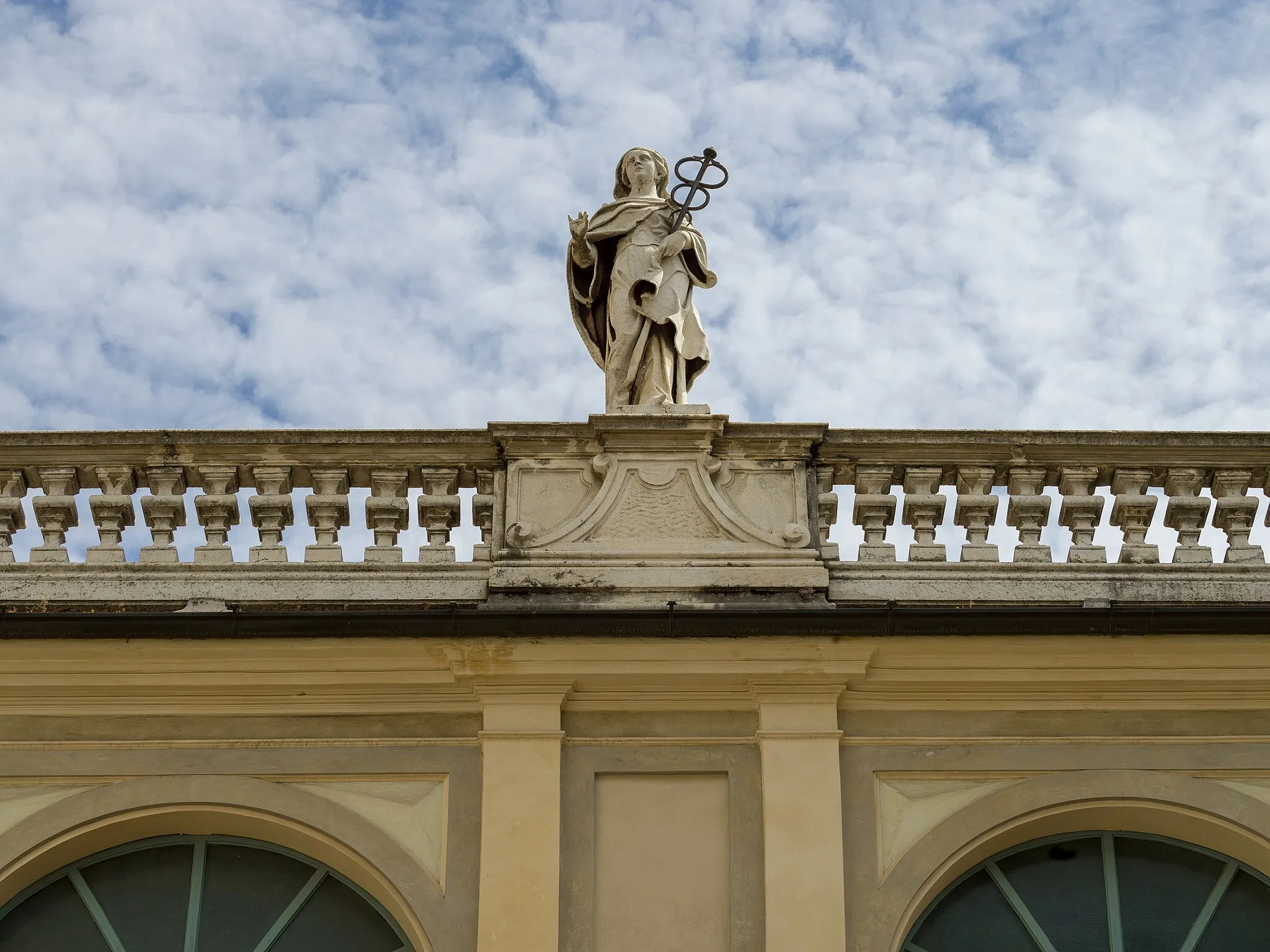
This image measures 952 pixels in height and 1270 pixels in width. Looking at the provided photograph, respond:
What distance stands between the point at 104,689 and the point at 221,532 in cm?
100

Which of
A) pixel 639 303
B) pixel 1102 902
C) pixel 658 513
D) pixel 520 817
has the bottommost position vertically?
pixel 1102 902

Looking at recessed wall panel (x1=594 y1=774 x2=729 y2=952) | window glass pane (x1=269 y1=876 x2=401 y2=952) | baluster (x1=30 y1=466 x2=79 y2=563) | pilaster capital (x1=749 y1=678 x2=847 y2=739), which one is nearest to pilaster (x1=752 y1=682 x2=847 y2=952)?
pilaster capital (x1=749 y1=678 x2=847 y2=739)

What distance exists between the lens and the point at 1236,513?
32.9 feet

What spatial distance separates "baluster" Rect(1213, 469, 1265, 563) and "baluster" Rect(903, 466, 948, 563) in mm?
1392

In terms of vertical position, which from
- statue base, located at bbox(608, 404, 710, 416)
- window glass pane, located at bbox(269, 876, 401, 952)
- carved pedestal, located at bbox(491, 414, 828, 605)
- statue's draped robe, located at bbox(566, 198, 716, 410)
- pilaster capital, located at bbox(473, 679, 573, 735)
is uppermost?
statue's draped robe, located at bbox(566, 198, 716, 410)

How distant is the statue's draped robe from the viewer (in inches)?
418

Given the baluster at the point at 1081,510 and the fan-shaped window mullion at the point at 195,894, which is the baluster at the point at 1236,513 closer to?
the baluster at the point at 1081,510

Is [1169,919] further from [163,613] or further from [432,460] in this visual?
[163,613]

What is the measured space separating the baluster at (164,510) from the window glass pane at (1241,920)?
531 centimetres

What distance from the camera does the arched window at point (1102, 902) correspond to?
924 centimetres

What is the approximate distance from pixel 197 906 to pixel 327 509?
2.05 m

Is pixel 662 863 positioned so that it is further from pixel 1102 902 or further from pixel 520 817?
pixel 1102 902

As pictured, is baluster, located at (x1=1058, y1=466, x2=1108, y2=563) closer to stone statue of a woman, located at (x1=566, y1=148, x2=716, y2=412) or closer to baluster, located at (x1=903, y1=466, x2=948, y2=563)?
baluster, located at (x1=903, y1=466, x2=948, y2=563)

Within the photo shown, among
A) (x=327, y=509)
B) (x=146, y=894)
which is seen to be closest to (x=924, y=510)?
(x=327, y=509)
